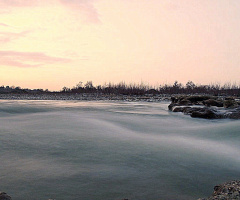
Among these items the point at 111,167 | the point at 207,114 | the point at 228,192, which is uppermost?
the point at 207,114

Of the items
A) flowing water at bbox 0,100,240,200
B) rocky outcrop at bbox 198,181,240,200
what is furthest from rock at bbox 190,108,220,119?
rocky outcrop at bbox 198,181,240,200

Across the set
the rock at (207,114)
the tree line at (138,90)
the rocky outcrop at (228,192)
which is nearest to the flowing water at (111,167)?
the rocky outcrop at (228,192)

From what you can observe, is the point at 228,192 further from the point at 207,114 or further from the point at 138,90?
the point at 138,90

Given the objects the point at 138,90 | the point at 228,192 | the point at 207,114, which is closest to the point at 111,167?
the point at 228,192

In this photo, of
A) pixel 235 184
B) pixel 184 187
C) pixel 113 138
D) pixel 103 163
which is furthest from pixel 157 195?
pixel 113 138

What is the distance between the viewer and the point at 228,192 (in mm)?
2596

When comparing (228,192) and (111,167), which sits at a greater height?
(228,192)

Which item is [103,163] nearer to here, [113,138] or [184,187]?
[184,187]

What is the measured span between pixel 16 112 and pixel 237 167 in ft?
42.0

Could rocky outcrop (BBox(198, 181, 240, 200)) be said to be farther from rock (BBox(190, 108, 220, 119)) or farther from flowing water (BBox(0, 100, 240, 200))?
rock (BBox(190, 108, 220, 119))

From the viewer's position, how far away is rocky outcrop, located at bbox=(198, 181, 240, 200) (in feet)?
8.11

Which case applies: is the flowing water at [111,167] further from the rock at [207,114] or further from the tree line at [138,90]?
the tree line at [138,90]

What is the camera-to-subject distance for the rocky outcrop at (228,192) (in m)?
2.47

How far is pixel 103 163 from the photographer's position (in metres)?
4.34
